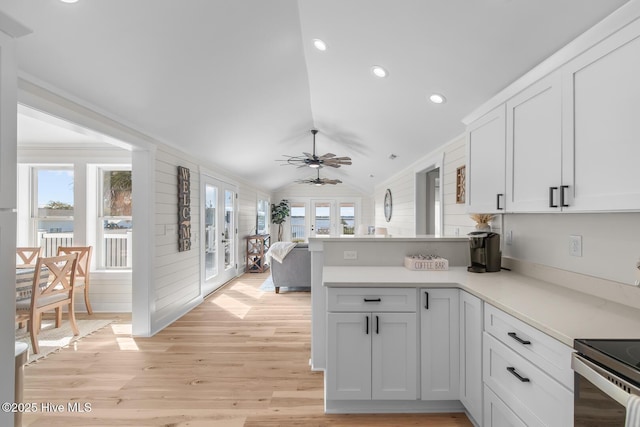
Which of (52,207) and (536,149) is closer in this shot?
(536,149)

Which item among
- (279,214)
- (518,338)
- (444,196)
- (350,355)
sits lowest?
(350,355)

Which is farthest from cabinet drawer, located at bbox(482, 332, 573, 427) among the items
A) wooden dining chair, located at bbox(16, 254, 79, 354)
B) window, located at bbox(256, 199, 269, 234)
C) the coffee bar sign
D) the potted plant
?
the potted plant

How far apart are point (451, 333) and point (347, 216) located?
353 inches

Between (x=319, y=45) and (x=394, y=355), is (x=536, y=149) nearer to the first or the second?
(x=394, y=355)

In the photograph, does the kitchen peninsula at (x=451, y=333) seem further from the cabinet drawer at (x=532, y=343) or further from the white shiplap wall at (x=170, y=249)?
the white shiplap wall at (x=170, y=249)

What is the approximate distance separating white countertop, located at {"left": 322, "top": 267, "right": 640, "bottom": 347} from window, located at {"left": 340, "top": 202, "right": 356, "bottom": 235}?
8.31 meters

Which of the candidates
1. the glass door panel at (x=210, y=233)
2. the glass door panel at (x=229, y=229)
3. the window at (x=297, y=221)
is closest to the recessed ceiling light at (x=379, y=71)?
the glass door panel at (x=210, y=233)

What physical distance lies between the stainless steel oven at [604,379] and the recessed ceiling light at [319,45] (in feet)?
9.07

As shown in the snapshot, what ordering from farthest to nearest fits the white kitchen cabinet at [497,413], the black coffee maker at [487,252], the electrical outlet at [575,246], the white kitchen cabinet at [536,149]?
1. the black coffee maker at [487,252]
2. the electrical outlet at [575,246]
3. the white kitchen cabinet at [536,149]
4. the white kitchen cabinet at [497,413]

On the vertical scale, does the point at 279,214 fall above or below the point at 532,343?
above

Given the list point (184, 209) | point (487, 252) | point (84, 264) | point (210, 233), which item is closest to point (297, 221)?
point (210, 233)

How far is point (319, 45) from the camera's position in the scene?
9.26 feet

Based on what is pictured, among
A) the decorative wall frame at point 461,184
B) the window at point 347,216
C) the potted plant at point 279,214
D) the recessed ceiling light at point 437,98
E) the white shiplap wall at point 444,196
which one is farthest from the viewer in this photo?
the window at point 347,216

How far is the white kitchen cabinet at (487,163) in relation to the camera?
6.94ft
